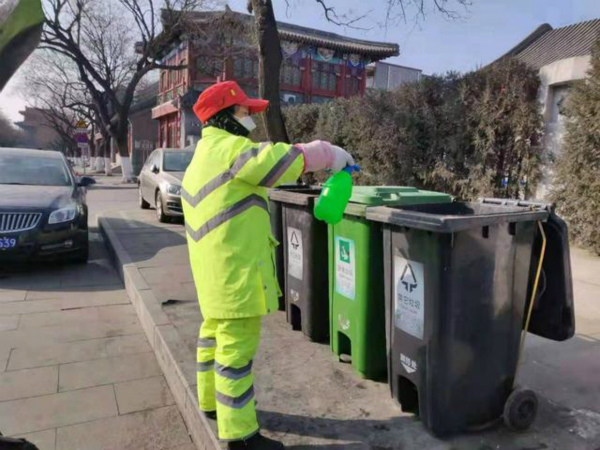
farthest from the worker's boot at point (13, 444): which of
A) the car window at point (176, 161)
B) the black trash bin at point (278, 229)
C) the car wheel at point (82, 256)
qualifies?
the car window at point (176, 161)

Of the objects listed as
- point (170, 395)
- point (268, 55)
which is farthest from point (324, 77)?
point (170, 395)

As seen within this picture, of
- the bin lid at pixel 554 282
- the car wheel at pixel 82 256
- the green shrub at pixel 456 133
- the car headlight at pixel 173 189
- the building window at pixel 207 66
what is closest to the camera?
the bin lid at pixel 554 282

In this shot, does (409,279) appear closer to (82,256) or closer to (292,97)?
(82,256)

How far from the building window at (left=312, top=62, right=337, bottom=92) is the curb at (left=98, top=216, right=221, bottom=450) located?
2568cm

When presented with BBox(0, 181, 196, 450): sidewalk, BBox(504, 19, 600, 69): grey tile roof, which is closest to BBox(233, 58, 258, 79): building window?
BBox(504, 19, 600, 69): grey tile roof

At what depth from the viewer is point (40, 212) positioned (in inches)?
243

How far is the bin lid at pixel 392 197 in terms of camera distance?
2967 mm

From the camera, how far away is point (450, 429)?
2512 mm

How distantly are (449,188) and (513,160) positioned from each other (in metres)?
1.31

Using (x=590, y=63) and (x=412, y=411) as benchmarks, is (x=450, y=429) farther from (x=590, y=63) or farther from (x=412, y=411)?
(x=590, y=63)

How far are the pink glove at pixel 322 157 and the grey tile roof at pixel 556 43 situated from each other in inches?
632

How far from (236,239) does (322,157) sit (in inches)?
22.1

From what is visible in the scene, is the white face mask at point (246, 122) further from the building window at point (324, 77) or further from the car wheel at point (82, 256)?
the building window at point (324, 77)

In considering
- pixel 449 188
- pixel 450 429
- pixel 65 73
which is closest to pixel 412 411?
pixel 450 429
